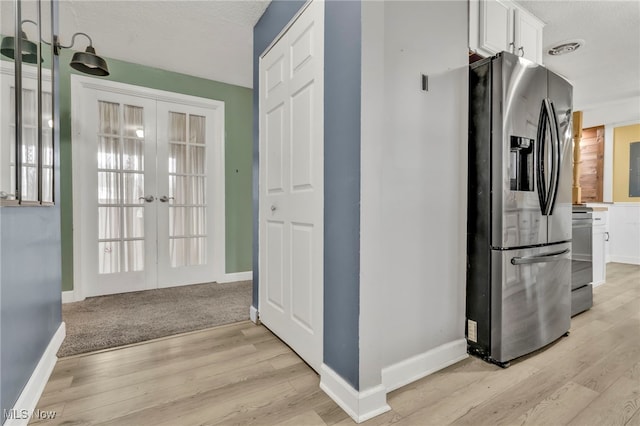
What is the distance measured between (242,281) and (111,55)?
2.83 meters

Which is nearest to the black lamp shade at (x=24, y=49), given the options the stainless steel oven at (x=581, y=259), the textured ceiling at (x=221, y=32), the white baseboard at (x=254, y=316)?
the textured ceiling at (x=221, y=32)

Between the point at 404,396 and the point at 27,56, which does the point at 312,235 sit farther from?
the point at 27,56

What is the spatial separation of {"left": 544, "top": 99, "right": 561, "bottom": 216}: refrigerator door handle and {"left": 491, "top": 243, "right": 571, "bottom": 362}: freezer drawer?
29 centimetres

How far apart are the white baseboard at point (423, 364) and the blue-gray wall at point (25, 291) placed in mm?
1601

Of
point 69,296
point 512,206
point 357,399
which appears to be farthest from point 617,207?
point 69,296

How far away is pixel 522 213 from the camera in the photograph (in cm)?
179

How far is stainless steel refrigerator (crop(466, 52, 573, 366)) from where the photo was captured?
67.7 inches

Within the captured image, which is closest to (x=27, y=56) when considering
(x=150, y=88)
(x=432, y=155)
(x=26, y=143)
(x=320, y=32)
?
(x=26, y=143)

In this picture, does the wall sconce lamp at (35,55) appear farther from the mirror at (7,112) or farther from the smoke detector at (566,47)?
the smoke detector at (566,47)

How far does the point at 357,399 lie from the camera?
131 centimetres

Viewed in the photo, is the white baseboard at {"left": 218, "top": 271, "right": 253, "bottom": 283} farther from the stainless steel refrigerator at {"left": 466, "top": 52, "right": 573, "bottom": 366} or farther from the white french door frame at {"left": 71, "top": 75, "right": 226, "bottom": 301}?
the stainless steel refrigerator at {"left": 466, "top": 52, "right": 573, "bottom": 366}

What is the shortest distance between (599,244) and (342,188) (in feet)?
11.7

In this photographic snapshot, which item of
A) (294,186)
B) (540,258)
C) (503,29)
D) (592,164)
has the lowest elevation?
(540,258)

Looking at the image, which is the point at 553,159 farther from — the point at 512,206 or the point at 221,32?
the point at 221,32
